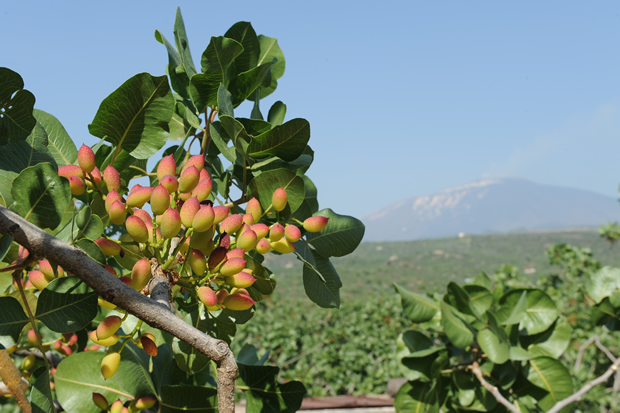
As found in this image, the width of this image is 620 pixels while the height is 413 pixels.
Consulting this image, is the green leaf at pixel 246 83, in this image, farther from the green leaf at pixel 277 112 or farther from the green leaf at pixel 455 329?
the green leaf at pixel 455 329

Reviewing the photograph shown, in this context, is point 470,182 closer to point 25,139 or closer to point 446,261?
point 446,261

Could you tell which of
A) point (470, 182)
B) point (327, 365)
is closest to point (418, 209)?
point (470, 182)

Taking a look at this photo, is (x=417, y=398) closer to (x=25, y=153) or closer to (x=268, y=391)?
(x=268, y=391)

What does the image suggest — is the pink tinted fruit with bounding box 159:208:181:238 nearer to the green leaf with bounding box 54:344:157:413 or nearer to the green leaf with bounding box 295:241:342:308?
the green leaf with bounding box 295:241:342:308

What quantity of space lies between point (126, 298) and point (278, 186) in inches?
10.5

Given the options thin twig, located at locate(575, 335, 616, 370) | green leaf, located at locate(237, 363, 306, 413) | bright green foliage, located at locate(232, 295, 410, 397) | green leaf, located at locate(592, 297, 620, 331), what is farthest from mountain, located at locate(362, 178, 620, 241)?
green leaf, located at locate(237, 363, 306, 413)

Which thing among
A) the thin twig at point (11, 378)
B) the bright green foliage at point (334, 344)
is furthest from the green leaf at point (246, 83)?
the bright green foliage at point (334, 344)

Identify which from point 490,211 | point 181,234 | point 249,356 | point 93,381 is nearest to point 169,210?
point 181,234

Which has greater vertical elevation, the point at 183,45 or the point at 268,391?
the point at 183,45

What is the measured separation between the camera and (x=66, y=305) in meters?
0.53

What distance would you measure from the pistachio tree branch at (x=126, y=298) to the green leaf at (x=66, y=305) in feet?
0.29

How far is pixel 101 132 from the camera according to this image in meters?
0.64

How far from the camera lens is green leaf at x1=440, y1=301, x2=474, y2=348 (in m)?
1.46

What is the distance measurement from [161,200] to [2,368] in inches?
16.4
